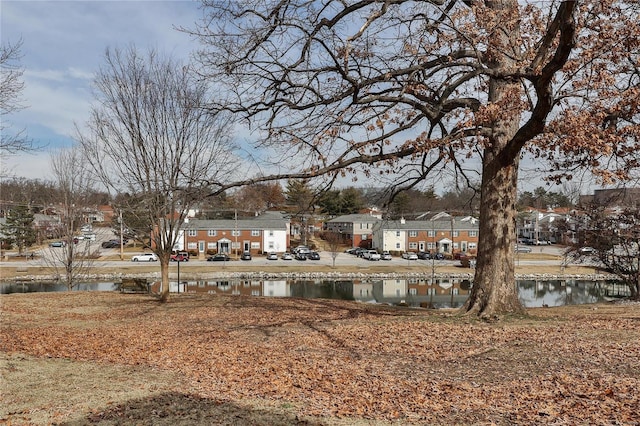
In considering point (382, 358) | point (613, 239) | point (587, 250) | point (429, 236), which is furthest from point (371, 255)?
point (382, 358)

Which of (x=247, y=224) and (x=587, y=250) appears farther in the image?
(x=247, y=224)

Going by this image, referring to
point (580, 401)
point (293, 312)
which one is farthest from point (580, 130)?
point (293, 312)

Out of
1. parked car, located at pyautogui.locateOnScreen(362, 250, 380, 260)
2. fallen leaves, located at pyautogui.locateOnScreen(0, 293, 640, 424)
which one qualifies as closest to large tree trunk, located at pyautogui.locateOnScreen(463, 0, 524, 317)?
fallen leaves, located at pyautogui.locateOnScreen(0, 293, 640, 424)

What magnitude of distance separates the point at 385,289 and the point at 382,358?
101ft

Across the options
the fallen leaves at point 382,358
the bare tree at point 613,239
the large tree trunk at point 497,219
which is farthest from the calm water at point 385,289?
the fallen leaves at point 382,358

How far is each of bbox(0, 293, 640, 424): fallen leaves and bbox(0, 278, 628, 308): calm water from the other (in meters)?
20.2

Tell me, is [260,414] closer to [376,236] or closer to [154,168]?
[154,168]

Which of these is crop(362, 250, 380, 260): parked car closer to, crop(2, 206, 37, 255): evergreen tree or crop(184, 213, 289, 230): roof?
crop(184, 213, 289, 230): roof

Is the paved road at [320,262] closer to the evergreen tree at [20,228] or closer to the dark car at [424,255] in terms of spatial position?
the dark car at [424,255]

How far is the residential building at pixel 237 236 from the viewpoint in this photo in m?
58.1

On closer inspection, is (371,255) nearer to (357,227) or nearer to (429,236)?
(429,236)

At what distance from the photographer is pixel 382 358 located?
7.07m

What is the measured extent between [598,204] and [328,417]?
21.7 metres

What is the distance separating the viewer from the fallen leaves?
16.2 feet
